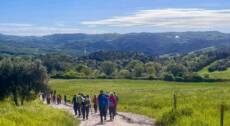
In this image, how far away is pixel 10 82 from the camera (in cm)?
5697

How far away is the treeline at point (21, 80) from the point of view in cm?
5678

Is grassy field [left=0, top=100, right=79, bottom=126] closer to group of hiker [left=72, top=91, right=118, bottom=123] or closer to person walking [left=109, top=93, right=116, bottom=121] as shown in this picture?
group of hiker [left=72, top=91, right=118, bottom=123]

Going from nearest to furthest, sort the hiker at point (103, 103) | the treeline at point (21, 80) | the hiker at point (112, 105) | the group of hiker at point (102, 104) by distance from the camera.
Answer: the hiker at point (103, 103) → the group of hiker at point (102, 104) → the hiker at point (112, 105) → the treeline at point (21, 80)

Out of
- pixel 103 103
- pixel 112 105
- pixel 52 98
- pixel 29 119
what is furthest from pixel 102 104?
pixel 52 98

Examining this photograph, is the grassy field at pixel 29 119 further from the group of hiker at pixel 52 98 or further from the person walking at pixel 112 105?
the group of hiker at pixel 52 98

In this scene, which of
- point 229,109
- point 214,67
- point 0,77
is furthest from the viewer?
point 214,67

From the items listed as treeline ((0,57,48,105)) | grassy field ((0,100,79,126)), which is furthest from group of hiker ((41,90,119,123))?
treeline ((0,57,48,105))

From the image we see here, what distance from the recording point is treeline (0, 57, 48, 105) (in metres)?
56.8

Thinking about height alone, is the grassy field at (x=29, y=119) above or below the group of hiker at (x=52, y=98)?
above

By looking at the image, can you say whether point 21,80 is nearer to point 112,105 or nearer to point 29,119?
point 112,105

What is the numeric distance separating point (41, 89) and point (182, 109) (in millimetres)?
32826

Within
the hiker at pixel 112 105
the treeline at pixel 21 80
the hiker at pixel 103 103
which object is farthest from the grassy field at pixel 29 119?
the treeline at pixel 21 80

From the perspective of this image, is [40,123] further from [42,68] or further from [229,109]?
[42,68]

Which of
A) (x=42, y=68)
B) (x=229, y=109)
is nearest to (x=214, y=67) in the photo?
(x=42, y=68)
